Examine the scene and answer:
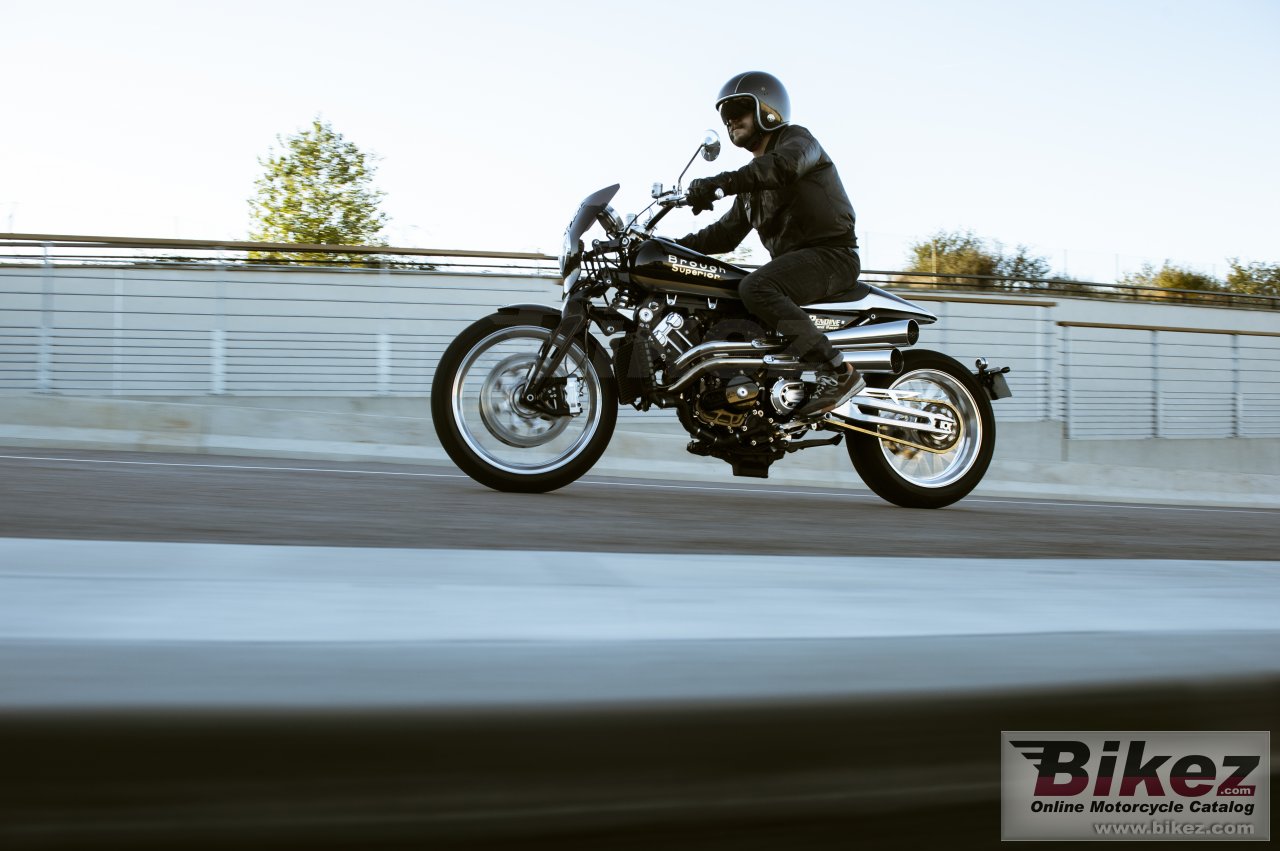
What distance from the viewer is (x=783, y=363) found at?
15.4 feet

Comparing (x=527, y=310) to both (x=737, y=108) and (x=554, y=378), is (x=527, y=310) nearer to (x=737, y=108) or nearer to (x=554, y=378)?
(x=554, y=378)

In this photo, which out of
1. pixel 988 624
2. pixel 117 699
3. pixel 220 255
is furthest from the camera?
pixel 220 255

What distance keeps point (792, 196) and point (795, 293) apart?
46 centimetres

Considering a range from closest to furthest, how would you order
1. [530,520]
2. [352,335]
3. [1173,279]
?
[530,520] < [352,335] < [1173,279]

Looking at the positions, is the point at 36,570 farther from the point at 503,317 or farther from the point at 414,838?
the point at 503,317

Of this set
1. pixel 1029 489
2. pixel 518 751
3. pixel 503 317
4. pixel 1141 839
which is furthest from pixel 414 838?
pixel 1029 489

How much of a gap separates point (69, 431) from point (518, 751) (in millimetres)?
9659

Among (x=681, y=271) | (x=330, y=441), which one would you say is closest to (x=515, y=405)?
(x=681, y=271)

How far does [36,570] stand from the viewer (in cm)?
88

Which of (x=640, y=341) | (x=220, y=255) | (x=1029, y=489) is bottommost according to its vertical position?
(x=1029, y=489)

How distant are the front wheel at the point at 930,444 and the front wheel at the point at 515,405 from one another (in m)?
1.23

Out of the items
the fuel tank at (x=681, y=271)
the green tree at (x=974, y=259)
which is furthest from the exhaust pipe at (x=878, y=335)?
the green tree at (x=974, y=259)

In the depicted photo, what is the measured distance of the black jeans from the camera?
4.63 meters

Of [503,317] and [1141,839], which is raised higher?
[503,317]
